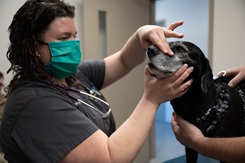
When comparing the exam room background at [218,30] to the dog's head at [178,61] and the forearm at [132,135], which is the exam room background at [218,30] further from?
the forearm at [132,135]

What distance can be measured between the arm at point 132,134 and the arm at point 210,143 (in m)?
0.20

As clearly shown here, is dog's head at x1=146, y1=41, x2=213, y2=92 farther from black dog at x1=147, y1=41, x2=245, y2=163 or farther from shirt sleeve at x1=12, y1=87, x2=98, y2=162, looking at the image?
shirt sleeve at x1=12, y1=87, x2=98, y2=162

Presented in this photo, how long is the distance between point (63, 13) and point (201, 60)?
567 millimetres

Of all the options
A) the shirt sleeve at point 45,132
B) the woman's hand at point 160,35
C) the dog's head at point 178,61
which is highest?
the woman's hand at point 160,35

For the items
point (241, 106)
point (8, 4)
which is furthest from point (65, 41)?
point (8, 4)

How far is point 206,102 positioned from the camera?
0.96m

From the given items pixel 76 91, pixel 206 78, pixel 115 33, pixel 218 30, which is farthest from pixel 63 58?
pixel 218 30

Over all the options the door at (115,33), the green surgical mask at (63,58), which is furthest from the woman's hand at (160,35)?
the door at (115,33)

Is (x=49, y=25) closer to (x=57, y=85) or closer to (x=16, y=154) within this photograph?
(x=57, y=85)

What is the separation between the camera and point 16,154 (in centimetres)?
79

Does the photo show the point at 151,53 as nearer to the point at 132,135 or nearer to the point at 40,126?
the point at 132,135

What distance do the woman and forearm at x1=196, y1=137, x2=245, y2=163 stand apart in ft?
0.68

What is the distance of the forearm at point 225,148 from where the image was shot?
70cm

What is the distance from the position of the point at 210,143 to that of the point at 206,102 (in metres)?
0.18
